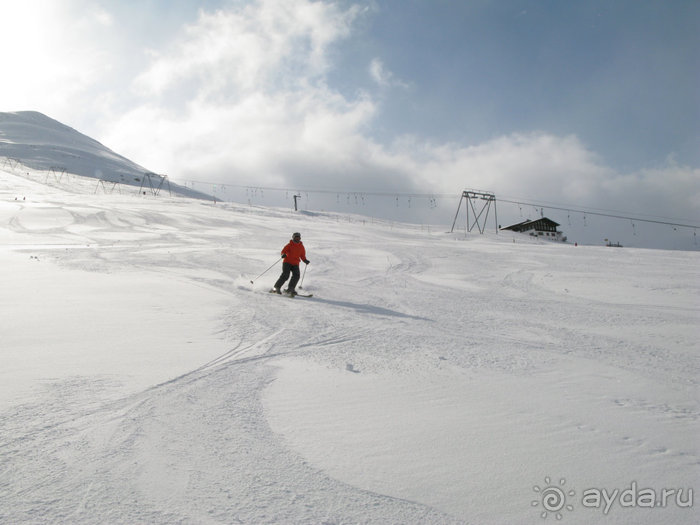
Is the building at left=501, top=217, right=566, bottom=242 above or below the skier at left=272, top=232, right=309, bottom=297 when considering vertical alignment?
above

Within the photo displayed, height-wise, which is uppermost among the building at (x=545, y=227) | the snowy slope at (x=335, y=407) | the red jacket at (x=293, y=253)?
the building at (x=545, y=227)

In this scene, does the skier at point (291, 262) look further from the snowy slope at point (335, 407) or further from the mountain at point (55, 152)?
the mountain at point (55, 152)

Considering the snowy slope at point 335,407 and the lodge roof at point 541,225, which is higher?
the lodge roof at point 541,225

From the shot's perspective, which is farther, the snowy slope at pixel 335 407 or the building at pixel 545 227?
the building at pixel 545 227

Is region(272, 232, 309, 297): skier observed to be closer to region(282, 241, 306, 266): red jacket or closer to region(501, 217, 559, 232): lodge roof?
region(282, 241, 306, 266): red jacket

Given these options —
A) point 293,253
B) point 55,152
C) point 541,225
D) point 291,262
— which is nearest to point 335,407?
point 291,262

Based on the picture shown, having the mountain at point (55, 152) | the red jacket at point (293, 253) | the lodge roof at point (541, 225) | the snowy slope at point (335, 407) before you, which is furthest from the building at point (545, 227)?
the mountain at point (55, 152)

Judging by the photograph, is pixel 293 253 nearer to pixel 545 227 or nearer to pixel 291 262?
pixel 291 262

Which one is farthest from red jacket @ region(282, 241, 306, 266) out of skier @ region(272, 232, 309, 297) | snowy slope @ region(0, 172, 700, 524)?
snowy slope @ region(0, 172, 700, 524)

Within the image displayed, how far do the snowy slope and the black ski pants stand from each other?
3.76 feet

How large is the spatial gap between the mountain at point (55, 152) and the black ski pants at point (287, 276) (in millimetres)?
77369

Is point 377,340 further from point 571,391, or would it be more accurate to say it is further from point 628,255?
point 628,255

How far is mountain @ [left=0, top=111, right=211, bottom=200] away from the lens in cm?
8144

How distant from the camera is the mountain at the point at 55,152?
267 feet
